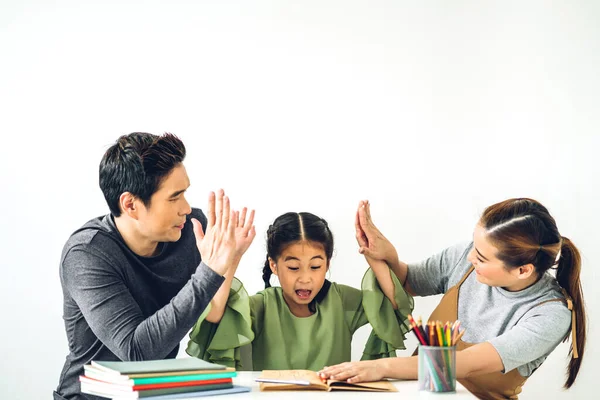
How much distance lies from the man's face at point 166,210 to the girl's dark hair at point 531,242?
2.61ft

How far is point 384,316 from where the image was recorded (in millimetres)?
2021

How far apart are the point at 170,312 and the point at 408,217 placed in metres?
1.14

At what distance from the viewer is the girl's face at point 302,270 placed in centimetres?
200

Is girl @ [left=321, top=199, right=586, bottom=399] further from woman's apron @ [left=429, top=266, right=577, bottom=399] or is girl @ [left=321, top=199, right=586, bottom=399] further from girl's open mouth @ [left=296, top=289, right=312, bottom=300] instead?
girl's open mouth @ [left=296, top=289, right=312, bottom=300]

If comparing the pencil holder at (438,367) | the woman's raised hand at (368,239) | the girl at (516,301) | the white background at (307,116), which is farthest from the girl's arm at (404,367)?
the white background at (307,116)

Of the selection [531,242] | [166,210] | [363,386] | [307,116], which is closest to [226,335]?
[166,210]

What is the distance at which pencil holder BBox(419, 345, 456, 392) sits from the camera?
4.97ft

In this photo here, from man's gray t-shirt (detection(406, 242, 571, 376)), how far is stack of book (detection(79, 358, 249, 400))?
2.22 ft

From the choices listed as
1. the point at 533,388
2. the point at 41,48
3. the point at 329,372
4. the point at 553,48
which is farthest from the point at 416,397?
the point at 41,48

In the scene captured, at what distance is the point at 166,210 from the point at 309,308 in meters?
0.51

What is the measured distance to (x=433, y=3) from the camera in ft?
8.55

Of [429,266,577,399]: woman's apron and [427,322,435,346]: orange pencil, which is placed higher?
[427,322,435,346]: orange pencil

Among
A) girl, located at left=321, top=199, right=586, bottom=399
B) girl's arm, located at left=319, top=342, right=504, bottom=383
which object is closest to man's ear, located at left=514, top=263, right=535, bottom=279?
girl, located at left=321, top=199, right=586, bottom=399

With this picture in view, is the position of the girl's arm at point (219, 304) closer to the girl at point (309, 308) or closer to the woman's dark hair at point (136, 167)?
the girl at point (309, 308)
